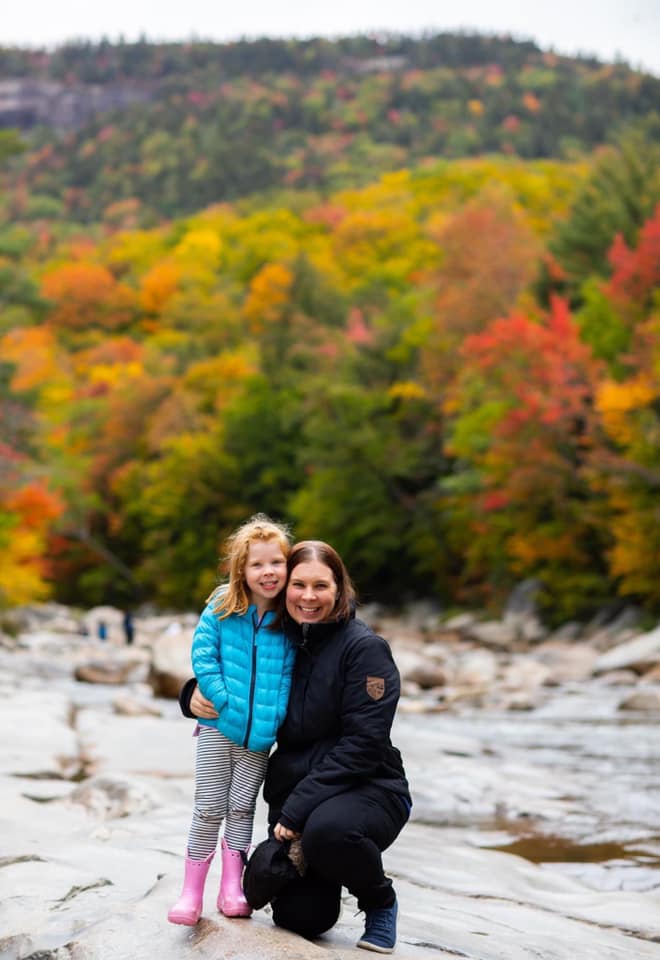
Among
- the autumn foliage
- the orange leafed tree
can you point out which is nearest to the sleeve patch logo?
the autumn foliage

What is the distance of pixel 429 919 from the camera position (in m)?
5.36

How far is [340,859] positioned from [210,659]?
880 mm

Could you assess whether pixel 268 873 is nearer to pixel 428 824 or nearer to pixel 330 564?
pixel 330 564

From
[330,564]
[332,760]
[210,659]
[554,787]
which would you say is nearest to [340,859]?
[332,760]

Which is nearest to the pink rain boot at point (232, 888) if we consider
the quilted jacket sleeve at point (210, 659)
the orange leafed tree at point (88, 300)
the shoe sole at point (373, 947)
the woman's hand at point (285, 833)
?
the woman's hand at point (285, 833)

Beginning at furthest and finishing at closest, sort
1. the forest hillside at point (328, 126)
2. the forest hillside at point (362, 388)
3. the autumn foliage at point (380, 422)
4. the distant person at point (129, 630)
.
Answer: the forest hillside at point (328, 126), the distant person at point (129, 630), the forest hillside at point (362, 388), the autumn foliage at point (380, 422)

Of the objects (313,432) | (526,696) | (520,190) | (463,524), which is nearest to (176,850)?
(526,696)

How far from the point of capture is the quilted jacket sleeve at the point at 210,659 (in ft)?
14.8

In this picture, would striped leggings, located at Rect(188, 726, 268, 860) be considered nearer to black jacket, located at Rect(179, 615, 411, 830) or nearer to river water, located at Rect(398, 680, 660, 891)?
black jacket, located at Rect(179, 615, 411, 830)

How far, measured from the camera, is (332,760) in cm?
444

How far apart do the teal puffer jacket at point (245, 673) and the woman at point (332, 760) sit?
0.06 metres

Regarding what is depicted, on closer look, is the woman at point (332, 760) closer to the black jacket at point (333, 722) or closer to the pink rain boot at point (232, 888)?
the black jacket at point (333, 722)

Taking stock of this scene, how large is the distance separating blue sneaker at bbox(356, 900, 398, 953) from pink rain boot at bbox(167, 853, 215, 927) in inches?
24.8

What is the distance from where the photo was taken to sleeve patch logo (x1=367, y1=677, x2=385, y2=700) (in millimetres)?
4441
